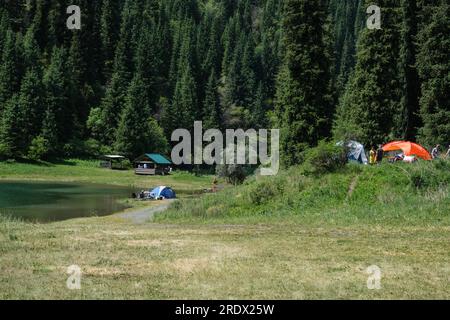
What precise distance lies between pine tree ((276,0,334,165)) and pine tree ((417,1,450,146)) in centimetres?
711

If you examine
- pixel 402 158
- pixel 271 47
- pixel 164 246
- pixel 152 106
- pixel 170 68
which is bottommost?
pixel 164 246

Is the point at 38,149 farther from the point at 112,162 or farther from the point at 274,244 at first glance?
the point at 274,244

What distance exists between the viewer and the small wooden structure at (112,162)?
89875 mm

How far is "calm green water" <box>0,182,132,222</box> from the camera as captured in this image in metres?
35.7

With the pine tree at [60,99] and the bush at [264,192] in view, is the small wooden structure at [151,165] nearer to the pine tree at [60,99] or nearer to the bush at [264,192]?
the pine tree at [60,99]

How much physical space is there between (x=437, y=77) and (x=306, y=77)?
9.29 m

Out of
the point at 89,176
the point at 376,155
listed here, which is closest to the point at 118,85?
the point at 89,176

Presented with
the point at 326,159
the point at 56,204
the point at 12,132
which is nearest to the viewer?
the point at 326,159

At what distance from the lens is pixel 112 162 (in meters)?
92.2

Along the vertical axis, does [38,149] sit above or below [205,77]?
below

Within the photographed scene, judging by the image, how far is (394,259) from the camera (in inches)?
605
